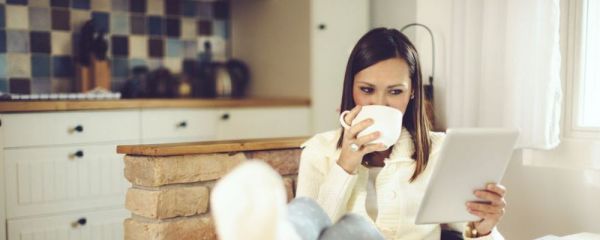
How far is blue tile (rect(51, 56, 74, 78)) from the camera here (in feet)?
10.8

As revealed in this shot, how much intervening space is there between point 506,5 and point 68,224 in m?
1.95

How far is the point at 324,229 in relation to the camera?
1202 mm

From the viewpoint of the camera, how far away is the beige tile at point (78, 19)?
3342 mm

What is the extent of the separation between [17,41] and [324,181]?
220 cm

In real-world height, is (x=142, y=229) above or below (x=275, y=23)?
below

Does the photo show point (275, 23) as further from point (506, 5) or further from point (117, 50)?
point (506, 5)

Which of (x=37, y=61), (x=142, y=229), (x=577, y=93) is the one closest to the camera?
(x=142, y=229)

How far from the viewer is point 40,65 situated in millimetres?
3258

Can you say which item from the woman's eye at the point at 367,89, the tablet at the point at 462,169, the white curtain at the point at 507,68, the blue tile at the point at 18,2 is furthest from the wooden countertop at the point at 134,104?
the tablet at the point at 462,169

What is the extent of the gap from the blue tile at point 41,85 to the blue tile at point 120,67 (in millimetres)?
345

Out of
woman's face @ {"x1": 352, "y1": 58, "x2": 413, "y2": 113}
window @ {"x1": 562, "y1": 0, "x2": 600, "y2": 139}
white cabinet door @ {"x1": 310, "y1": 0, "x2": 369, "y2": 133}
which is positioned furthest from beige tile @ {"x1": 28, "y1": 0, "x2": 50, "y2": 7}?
window @ {"x1": 562, "y1": 0, "x2": 600, "y2": 139}

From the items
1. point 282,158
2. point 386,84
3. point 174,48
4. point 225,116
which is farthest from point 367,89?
point 174,48

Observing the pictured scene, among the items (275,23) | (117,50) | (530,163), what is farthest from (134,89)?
(530,163)

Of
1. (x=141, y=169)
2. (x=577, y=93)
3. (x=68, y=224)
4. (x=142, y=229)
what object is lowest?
(x=68, y=224)
